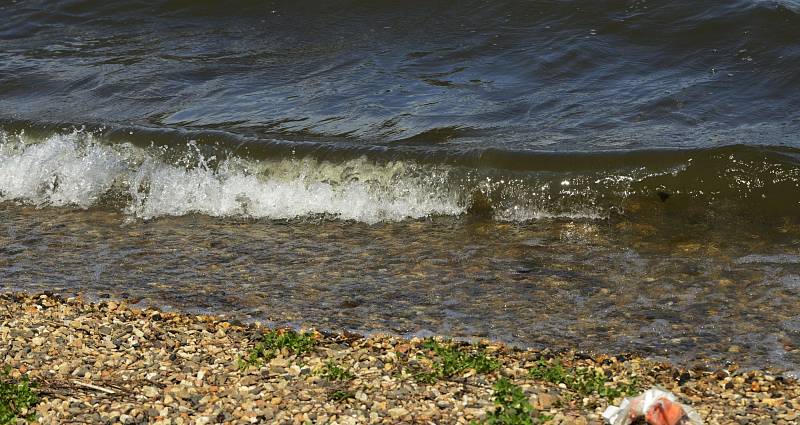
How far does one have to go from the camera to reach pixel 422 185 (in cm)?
1018

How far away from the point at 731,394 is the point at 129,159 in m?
7.49

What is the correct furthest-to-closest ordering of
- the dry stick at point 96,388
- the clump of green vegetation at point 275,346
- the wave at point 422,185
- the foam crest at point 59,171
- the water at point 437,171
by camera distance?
the foam crest at point 59,171 < the wave at point 422,185 < the water at point 437,171 < the clump of green vegetation at point 275,346 < the dry stick at point 96,388

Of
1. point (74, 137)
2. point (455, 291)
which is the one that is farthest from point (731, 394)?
point (74, 137)

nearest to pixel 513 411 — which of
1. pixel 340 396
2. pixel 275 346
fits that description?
pixel 340 396

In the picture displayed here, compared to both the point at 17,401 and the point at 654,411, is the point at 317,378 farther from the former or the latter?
the point at 654,411

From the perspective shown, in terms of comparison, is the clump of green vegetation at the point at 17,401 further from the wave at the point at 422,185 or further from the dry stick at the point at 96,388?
the wave at the point at 422,185

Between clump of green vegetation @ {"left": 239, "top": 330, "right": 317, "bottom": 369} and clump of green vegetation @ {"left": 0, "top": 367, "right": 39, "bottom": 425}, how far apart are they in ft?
3.70

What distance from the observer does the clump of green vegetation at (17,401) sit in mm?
5586

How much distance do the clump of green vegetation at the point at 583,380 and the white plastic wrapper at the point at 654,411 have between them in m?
0.25

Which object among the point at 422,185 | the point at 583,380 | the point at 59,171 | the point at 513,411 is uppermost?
the point at 59,171

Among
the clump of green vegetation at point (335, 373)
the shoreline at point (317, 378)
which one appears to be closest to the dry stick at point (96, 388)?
the shoreline at point (317, 378)

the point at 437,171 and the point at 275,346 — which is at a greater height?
the point at 437,171

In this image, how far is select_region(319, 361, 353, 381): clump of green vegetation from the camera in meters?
5.99

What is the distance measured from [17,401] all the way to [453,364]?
91.4 inches
